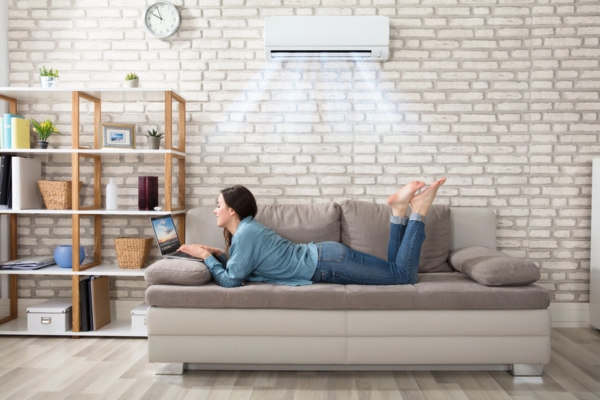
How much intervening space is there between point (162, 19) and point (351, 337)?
2.50 meters

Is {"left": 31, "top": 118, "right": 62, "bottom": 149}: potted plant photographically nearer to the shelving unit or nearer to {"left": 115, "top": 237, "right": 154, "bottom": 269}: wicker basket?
the shelving unit

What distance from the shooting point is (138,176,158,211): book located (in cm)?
340

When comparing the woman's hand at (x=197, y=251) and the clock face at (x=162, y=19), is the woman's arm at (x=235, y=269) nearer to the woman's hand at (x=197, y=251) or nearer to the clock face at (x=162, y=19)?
the woman's hand at (x=197, y=251)

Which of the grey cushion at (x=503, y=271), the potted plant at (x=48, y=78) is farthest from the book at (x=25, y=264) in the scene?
the grey cushion at (x=503, y=271)

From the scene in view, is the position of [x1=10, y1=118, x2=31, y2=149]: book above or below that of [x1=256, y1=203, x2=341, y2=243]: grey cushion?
above

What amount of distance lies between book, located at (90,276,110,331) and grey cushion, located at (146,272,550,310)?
927 millimetres

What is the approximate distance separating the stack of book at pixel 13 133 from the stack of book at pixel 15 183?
81 mm

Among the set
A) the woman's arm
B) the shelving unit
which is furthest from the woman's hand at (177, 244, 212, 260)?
the shelving unit

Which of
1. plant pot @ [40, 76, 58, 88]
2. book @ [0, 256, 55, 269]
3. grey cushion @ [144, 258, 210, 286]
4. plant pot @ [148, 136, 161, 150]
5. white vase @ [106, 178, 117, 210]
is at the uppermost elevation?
plant pot @ [40, 76, 58, 88]

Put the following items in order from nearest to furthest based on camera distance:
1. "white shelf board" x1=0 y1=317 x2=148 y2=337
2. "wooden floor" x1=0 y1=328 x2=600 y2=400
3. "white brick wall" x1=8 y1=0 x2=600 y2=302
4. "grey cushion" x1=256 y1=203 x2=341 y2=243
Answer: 1. "wooden floor" x1=0 y1=328 x2=600 y2=400
2. "grey cushion" x1=256 y1=203 x2=341 y2=243
3. "white shelf board" x1=0 y1=317 x2=148 y2=337
4. "white brick wall" x1=8 y1=0 x2=600 y2=302

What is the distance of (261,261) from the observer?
9.01 ft

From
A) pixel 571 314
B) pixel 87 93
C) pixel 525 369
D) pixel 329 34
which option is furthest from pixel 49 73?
pixel 571 314

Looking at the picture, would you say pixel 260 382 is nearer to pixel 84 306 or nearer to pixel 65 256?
pixel 84 306

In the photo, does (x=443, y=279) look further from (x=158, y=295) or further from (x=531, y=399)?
(x=158, y=295)
